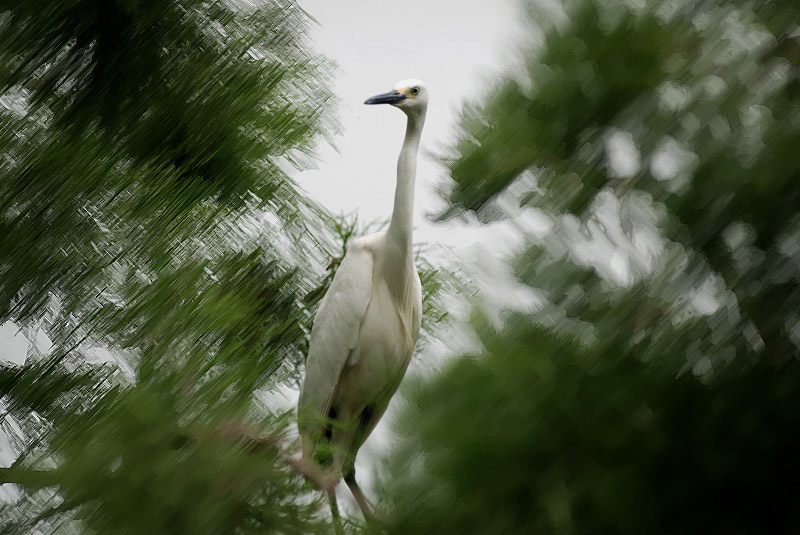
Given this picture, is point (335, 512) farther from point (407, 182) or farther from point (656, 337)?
point (407, 182)

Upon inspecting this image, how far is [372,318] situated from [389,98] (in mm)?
290

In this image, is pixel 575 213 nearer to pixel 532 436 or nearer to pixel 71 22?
pixel 532 436

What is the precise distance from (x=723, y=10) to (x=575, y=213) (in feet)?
0.26

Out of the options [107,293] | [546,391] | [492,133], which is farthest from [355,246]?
[546,391]

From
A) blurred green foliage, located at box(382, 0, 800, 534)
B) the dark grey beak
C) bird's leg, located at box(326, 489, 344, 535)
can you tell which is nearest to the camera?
blurred green foliage, located at box(382, 0, 800, 534)

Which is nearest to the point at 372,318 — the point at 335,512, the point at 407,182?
the point at 407,182

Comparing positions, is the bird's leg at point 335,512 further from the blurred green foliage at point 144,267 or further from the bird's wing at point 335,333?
the bird's wing at point 335,333

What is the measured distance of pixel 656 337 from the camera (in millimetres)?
219

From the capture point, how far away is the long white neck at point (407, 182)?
87 cm

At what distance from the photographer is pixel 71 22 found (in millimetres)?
593

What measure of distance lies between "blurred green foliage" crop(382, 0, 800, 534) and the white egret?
0.63 m

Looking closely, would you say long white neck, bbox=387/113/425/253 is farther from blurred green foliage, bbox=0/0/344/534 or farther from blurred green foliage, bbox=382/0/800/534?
blurred green foliage, bbox=382/0/800/534

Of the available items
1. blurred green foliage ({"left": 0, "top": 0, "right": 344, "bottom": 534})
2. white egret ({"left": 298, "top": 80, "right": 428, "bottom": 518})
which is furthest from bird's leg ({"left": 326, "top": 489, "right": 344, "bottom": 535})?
white egret ({"left": 298, "top": 80, "right": 428, "bottom": 518})

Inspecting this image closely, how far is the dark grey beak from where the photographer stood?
833 mm
